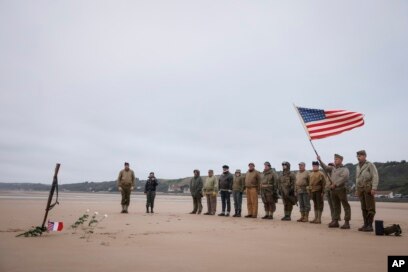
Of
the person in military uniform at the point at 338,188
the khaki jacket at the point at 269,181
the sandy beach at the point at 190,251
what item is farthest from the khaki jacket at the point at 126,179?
the person in military uniform at the point at 338,188

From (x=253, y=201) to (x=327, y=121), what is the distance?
16.5 feet

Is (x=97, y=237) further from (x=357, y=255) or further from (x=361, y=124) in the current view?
(x=361, y=124)

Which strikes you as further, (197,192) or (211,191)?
(197,192)

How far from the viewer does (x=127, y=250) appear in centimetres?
561

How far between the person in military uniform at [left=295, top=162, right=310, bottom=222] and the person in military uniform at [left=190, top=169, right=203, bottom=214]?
496cm

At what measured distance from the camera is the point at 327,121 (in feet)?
34.8

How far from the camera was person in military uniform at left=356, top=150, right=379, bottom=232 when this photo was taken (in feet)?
30.6

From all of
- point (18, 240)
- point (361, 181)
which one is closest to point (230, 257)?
point (18, 240)

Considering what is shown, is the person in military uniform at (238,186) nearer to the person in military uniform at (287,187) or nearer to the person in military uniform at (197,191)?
the person in military uniform at (197,191)

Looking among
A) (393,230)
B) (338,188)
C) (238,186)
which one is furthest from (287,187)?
(393,230)

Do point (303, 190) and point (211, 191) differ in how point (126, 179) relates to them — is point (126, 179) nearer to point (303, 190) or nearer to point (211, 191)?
point (211, 191)

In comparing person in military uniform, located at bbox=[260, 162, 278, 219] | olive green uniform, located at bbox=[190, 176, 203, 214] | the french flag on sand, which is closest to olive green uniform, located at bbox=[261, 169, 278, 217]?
person in military uniform, located at bbox=[260, 162, 278, 219]

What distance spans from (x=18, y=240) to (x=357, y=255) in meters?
5.79

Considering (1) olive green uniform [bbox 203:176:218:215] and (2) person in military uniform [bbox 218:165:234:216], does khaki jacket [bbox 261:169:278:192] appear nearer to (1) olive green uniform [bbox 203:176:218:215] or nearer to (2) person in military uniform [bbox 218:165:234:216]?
(2) person in military uniform [bbox 218:165:234:216]
